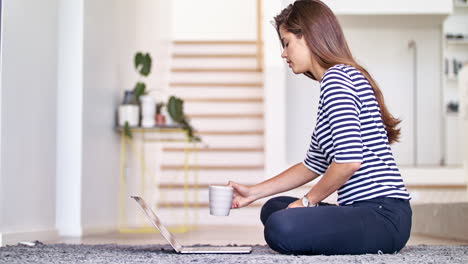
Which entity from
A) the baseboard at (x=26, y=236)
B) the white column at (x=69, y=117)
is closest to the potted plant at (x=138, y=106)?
the white column at (x=69, y=117)

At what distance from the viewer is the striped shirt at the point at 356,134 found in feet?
5.91

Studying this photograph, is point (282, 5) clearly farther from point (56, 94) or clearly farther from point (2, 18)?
point (2, 18)

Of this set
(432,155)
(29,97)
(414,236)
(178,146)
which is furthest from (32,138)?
(432,155)

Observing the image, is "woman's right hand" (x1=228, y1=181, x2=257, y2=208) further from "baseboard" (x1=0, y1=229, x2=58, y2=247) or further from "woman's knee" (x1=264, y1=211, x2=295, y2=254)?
"baseboard" (x1=0, y1=229, x2=58, y2=247)

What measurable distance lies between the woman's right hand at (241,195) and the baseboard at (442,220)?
1466 mm

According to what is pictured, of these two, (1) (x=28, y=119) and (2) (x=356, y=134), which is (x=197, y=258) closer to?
(2) (x=356, y=134)

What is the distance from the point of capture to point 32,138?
319 cm

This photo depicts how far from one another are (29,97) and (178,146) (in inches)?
135

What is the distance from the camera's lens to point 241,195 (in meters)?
2.18

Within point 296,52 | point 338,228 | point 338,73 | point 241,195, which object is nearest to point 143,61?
point 241,195

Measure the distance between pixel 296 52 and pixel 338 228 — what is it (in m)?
0.50

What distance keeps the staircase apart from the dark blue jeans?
3.70m

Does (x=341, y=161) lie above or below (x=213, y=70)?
below

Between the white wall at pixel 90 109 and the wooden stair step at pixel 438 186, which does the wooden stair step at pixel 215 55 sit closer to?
the white wall at pixel 90 109
